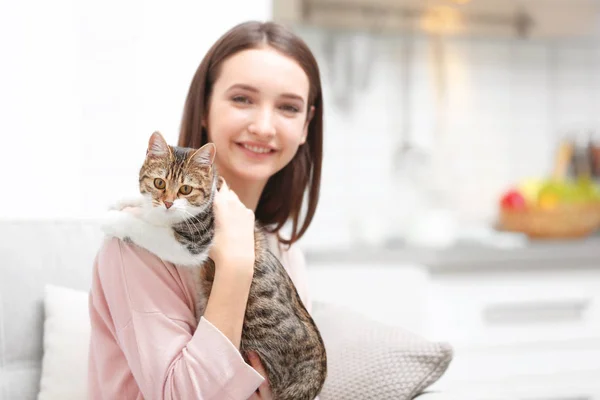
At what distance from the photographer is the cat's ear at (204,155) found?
1.17 m

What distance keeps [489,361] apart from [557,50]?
1.79 meters

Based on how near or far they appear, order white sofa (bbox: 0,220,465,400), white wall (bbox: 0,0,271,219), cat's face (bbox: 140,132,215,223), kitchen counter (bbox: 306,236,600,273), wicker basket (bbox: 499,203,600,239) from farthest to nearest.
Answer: wicker basket (bbox: 499,203,600,239)
kitchen counter (bbox: 306,236,600,273)
white wall (bbox: 0,0,271,219)
white sofa (bbox: 0,220,465,400)
cat's face (bbox: 140,132,215,223)

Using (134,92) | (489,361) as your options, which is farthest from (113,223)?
(489,361)

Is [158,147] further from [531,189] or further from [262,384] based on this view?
[531,189]

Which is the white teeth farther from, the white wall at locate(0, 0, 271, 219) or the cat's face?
the white wall at locate(0, 0, 271, 219)

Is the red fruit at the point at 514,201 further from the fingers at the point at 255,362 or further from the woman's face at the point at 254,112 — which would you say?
the fingers at the point at 255,362

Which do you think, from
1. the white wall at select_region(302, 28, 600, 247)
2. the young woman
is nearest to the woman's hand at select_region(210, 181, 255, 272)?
the young woman

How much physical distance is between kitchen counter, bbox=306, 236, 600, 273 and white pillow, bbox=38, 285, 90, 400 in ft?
4.39

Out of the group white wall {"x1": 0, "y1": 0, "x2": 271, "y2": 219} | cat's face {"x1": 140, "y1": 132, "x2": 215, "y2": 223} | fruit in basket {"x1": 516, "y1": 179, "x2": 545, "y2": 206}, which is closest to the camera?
cat's face {"x1": 140, "y1": 132, "x2": 215, "y2": 223}

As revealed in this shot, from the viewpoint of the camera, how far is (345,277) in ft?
8.48

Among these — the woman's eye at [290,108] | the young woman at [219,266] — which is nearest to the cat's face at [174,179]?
the young woman at [219,266]

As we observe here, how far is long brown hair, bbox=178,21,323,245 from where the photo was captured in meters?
1.51

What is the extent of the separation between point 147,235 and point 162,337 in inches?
7.0

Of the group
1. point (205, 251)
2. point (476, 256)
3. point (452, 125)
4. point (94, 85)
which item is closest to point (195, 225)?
point (205, 251)
